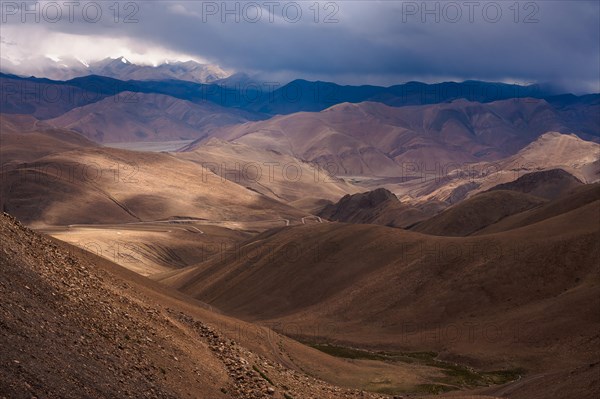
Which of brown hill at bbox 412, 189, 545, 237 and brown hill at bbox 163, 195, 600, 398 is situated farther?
brown hill at bbox 412, 189, 545, 237

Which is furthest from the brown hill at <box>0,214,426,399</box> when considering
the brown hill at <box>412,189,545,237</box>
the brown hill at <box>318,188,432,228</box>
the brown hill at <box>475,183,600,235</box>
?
the brown hill at <box>318,188,432,228</box>

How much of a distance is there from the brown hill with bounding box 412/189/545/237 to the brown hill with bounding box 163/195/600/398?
34479 mm

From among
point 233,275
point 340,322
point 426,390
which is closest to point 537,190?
point 233,275

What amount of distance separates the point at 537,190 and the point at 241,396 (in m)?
168

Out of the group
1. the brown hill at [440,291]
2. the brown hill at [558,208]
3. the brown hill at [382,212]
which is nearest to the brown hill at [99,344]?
the brown hill at [440,291]

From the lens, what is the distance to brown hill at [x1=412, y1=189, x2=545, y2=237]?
5032 inches

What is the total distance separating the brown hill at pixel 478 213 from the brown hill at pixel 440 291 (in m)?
34.5

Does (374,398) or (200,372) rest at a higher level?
(200,372)

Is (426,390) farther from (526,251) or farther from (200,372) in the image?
(526,251)

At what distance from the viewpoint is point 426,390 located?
46219 mm

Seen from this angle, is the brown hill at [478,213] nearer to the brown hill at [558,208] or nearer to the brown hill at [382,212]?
the brown hill at [558,208]

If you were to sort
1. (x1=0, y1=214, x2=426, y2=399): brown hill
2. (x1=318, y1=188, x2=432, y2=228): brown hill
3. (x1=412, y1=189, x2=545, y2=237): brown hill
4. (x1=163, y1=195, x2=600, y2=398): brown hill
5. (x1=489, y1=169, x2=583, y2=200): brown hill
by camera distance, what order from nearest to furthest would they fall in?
1. (x1=0, y1=214, x2=426, y2=399): brown hill
2. (x1=163, y1=195, x2=600, y2=398): brown hill
3. (x1=412, y1=189, x2=545, y2=237): brown hill
4. (x1=318, y1=188, x2=432, y2=228): brown hill
5. (x1=489, y1=169, x2=583, y2=200): brown hill

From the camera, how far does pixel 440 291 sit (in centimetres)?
7462

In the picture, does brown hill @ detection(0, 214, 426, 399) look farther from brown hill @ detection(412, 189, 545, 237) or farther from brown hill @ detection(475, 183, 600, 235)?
brown hill @ detection(412, 189, 545, 237)
